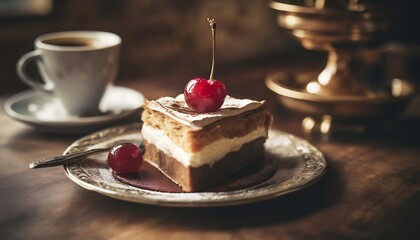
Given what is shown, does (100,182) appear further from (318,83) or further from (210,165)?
(318,83)

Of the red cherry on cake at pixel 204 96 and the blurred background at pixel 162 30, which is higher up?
the red cherry on cake at pixel 204 96

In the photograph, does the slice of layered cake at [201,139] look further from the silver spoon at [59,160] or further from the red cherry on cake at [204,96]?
the silver spoon at [59,160]

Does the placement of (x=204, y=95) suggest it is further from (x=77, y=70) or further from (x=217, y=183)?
(x=77, y=70)

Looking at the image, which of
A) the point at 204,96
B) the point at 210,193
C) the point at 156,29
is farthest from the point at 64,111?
the point at 156,29

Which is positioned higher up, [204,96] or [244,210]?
Result: [204,96]

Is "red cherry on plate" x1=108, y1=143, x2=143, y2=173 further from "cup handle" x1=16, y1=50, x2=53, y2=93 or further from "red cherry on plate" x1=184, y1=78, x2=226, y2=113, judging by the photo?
"cup handle" x1=16, y1=50, x2=53, y2=93

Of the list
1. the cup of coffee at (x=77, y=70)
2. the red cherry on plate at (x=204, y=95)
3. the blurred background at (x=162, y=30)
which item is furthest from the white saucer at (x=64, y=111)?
the blurred background at (x=162, y=30)

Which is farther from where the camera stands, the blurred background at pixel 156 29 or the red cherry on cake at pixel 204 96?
the blurred background at pixel 156 29
